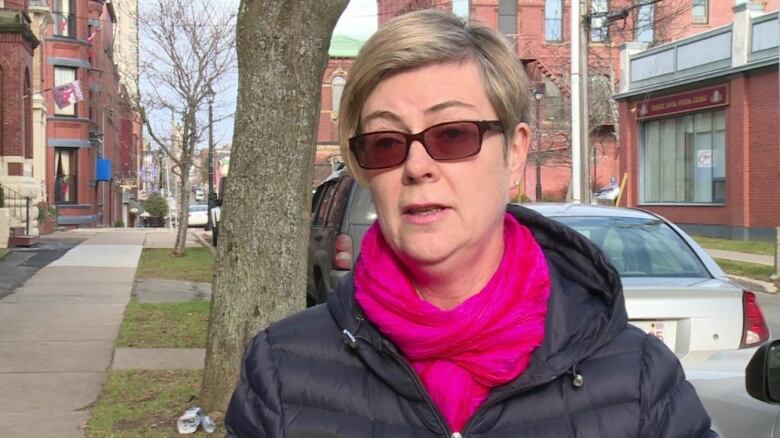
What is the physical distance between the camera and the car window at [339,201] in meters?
9.34

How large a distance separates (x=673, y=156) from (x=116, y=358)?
2368 centimetres

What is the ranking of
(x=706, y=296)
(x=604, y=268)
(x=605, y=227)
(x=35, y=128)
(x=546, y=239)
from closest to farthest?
1. (x=604, y=268)
2. (x=546, y=239)
3. (x=706, y=296)
4. (x=605, y=227)
5. (x=35, y=128)

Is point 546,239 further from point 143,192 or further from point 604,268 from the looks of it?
point 143,192

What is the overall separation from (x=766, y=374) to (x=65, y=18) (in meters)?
41.8

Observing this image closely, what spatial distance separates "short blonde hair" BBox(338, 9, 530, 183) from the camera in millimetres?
1859

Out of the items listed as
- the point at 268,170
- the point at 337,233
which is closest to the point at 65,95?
the point at 337,233

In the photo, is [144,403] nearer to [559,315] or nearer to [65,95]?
[559,315]

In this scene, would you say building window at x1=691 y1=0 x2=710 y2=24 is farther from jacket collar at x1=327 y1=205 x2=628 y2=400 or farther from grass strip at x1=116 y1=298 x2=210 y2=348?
jacket collar at x1=327 y1=205 x2=628 y2=400

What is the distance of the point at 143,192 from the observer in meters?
82.6

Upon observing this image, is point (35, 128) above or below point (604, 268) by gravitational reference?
above

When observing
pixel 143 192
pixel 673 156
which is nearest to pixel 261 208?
pixel 673 156

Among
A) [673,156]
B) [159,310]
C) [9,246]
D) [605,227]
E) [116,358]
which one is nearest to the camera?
[605,227]

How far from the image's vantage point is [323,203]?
10.4 meters

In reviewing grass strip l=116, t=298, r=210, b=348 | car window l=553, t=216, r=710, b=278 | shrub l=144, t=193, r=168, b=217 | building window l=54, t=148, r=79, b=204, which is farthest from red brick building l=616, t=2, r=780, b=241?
shrub l=144, t=193, r=168, b=217
